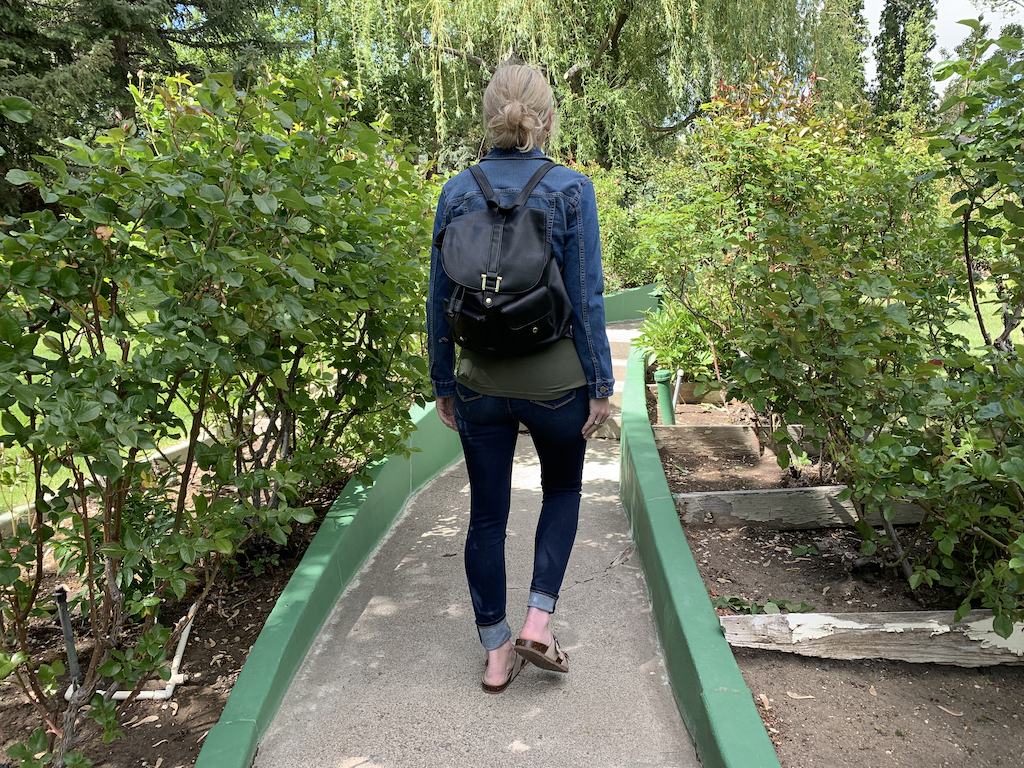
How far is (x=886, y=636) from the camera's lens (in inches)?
91.0

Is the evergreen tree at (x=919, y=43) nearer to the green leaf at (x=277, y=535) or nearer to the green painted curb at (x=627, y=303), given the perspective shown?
the green painted curb at (x=627, y=303)

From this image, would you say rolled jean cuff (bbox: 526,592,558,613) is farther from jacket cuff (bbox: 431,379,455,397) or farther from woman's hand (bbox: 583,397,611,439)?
jacket cuff (bbox: 431,379,455,397)

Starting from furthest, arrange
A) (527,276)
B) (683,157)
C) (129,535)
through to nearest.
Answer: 1. (683,157)
2. (527,276)
3. (129,535)

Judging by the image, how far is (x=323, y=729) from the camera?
2.26m

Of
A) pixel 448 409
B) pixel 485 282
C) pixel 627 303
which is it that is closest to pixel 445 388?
pixel 448 409

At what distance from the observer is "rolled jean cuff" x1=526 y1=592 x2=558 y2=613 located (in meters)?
2.48

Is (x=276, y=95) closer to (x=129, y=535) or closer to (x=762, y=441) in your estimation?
(x=129, y=535)

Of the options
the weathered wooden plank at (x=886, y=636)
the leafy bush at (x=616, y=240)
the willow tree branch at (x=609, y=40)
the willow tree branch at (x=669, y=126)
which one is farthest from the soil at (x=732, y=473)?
the willow tree branch at (x=669, y=126)

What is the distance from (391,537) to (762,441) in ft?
7.14

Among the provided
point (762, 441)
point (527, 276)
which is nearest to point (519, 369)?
point (527, 276)

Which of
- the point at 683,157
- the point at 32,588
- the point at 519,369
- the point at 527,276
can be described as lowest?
the point at 32,588

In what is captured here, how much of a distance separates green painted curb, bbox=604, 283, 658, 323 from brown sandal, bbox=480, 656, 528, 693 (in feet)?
26.6

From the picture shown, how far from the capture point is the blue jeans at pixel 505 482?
2.31 metres

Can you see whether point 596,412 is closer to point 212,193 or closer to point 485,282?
point 485,282
